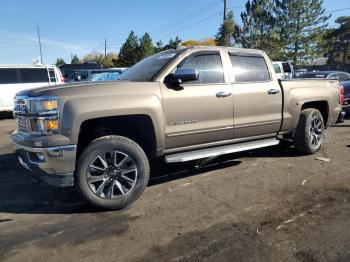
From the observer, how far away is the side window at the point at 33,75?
608 inches

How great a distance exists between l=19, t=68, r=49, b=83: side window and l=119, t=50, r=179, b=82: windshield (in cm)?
1092

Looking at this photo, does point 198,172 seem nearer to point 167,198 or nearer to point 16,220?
point 167,198

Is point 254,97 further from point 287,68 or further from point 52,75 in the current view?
point 287,68

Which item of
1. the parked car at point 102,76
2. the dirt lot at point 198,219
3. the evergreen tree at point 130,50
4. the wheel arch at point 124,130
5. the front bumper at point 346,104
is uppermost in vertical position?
the evergreen tree at point 130,50

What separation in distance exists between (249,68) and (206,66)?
88cm

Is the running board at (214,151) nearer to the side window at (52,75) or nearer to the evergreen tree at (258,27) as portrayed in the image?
the side window at (52,75)

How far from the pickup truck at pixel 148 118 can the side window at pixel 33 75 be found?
1103cm

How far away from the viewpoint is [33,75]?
15.7 meters

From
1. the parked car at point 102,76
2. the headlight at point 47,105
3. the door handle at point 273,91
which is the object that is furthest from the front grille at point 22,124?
the parked car at point 102,76

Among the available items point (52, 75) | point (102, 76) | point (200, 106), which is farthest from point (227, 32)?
point (200, 106)

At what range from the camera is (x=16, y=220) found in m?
4.32

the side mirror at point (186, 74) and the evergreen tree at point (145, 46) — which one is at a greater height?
the evergreen tree at point (145, 46)

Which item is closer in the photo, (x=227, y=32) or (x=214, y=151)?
(x=214, y=151)

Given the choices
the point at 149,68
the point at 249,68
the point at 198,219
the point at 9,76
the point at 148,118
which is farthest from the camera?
the point at 9,76
